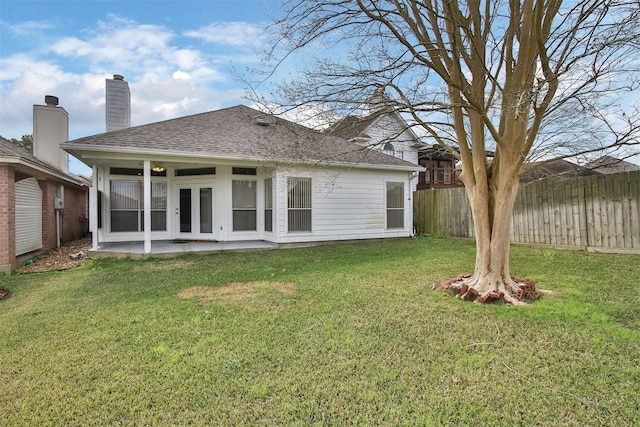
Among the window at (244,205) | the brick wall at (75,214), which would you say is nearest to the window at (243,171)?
the window at (244,205)

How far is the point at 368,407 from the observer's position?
7.27 ft

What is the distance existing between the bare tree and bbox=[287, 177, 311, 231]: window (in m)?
5.25

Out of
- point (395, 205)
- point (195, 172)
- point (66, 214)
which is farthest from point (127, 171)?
point (395, 205)

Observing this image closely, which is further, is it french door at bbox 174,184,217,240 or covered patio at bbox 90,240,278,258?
french door at bbox 174,184,217,240

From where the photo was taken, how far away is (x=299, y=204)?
1012 centimetres

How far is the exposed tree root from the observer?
4.41 m

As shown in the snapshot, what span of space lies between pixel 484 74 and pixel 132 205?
32.8 ft

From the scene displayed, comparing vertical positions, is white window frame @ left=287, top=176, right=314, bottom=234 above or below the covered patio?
above

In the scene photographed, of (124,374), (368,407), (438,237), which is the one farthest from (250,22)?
(438,237)

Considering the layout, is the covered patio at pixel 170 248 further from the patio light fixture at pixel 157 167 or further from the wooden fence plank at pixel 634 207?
the wooden fence plank at pixel 634 207

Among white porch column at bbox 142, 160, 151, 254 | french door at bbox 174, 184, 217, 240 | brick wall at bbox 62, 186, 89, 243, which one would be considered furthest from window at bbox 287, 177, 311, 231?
brick wall at bbox 62, 186, 89, 243

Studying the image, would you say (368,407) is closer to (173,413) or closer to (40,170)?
(173,413)

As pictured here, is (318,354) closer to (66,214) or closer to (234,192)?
(234,192)

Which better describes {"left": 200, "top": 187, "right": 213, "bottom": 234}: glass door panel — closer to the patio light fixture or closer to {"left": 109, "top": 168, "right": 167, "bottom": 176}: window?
the patio light fixture
